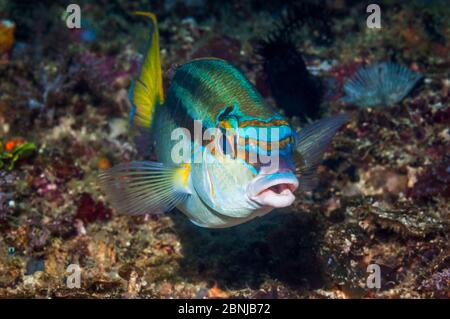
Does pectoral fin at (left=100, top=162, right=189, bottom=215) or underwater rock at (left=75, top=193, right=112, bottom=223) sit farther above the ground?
pectoral fin at (left=100, top=162, right=189, bottom=215)

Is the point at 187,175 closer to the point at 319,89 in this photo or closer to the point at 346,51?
the point at 319,89

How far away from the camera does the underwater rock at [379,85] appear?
6.52 metres

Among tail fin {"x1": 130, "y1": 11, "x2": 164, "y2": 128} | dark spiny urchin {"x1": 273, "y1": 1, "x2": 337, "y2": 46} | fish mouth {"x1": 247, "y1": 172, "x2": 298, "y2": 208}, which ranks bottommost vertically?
fish mouth {"x1": 247, "y1": 172, "x2": 298, "y2": 208}

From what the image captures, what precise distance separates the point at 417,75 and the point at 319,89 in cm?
165

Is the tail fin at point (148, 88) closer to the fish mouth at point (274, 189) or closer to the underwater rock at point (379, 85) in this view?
the fish mouth at point (274, 189)

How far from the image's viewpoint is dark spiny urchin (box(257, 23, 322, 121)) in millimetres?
6566

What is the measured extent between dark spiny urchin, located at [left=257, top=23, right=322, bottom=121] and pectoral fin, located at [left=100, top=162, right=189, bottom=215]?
3.75m

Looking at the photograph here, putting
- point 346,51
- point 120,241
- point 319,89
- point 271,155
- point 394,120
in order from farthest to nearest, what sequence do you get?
1. point 346,51
2. point 319,89
3. point 394,120
4. point 120,241
5. point 271,155

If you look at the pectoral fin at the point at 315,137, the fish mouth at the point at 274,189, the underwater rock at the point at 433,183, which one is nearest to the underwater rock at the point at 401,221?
the underwater rock at the point at 433,183

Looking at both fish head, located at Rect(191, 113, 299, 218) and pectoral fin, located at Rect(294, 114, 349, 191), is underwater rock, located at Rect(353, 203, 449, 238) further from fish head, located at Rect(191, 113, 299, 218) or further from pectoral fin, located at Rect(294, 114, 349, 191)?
fish head, located at Rect(191, 113, 299, 218)

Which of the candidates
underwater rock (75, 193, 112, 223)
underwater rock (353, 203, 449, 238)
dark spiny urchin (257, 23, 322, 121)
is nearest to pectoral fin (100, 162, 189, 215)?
underwater rock (75, 193, 112, 223)

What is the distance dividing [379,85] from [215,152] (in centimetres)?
472
